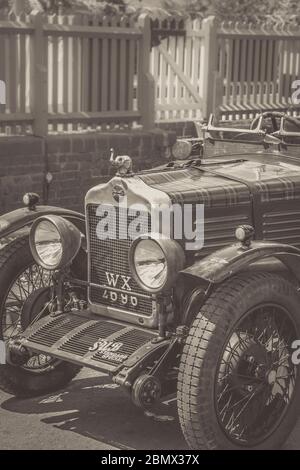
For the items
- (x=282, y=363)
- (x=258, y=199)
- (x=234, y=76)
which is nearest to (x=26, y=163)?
(x=234, y=76)

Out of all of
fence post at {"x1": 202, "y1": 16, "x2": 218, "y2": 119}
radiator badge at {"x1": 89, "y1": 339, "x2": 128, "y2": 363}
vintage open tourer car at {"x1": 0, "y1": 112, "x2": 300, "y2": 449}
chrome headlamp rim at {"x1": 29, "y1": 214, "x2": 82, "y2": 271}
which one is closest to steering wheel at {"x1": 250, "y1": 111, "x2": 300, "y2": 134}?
vintage open tourer car at {"x1": 0, "y1": 112, "x2": 300, "y2": 449}

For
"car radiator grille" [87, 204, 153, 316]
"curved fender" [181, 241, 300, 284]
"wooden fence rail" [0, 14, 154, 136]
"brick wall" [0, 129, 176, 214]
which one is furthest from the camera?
"wooden fence rail" [0, 14, 154, 136]

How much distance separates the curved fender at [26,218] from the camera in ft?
16.6

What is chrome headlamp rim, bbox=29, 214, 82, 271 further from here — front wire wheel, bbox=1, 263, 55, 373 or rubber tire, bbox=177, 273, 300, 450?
rubber tire, bbox=177, 273, 300, 450

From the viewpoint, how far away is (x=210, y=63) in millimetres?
12320

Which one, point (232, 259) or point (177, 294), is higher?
point (232, 259)

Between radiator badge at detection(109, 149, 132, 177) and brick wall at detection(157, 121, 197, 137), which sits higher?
radiator badge at detection(109, 149, 132, 177)

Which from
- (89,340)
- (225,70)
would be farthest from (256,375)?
(225,70)

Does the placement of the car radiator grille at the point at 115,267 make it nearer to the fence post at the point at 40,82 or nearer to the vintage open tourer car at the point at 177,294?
the vintage open tourer car at the point at 177,294

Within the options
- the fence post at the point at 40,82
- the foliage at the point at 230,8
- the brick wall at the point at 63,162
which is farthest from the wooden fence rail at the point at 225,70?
the foliage at the point at 230,8

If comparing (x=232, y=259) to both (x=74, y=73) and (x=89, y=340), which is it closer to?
(x=89, y=340)

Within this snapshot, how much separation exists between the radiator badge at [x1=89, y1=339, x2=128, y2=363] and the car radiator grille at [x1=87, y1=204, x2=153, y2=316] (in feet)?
1.00

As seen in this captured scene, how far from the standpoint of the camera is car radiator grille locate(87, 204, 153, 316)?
4.68 meters

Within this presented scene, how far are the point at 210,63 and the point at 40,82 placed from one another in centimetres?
308
